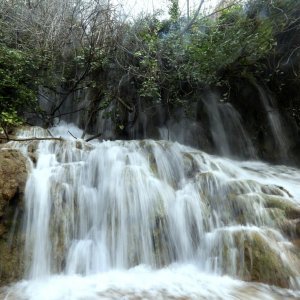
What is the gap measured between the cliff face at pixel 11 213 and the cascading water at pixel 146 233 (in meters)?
0.11

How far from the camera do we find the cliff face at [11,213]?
3902 mm

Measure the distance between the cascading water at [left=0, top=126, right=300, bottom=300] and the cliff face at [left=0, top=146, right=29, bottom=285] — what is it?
11cm

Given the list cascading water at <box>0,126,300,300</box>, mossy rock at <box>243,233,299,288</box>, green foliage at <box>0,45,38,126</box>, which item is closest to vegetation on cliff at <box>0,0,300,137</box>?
green foliage at <box>0,45,38,126</box>

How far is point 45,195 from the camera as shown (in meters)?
4.56

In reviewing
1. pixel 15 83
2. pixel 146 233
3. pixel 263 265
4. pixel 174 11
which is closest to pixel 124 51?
pixel 174 11

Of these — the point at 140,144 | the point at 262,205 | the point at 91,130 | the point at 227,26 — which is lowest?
the point at 262,205

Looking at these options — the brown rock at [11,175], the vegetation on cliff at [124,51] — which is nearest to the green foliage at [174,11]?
the vegetation on cliff at [124,51]

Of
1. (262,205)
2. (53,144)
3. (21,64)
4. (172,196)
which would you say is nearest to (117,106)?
(21,64)

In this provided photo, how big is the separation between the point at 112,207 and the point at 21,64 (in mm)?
5290

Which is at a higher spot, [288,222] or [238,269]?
[288,222]

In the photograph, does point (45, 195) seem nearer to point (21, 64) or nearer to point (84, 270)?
point (84, 270)

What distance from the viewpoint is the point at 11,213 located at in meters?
4.28

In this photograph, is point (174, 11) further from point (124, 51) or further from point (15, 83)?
point (15, 83)

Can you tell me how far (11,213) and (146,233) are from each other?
1.89 m
